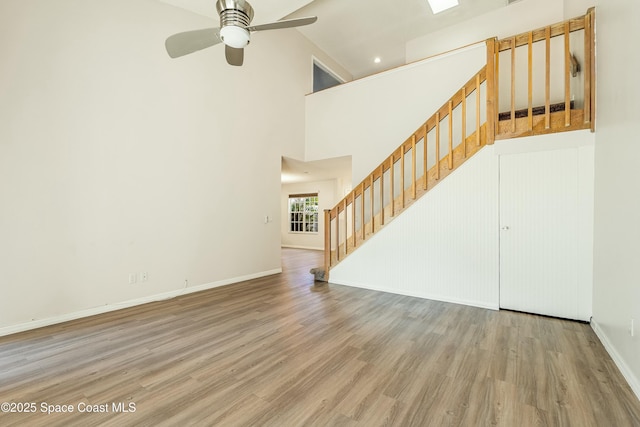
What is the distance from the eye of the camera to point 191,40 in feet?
7.52

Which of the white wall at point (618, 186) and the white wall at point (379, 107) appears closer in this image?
the white wall at point (618, 186)

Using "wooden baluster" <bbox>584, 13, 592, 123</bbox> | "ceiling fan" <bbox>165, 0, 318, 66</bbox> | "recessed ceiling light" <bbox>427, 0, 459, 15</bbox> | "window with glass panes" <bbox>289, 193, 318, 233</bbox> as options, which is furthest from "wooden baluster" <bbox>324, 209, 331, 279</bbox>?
"window with glass panes" <bbox>289, 193, 318, 233</bbox>

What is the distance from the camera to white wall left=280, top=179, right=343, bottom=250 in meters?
8.64

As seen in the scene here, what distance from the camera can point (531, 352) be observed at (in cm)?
218

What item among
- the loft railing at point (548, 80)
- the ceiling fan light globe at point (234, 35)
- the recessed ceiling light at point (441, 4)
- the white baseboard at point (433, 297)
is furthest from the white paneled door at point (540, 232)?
the recessed ceiling light at point (441, 4)

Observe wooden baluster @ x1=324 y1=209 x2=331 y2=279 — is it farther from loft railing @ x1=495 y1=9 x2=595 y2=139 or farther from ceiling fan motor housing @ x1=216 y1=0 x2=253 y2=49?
ceiling fan motor housing @ x1=216 y1=0 x2=253 y2=49

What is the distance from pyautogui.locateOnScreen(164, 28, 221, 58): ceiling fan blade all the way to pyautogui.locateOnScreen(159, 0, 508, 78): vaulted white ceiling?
2.03m

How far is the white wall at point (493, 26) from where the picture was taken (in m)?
4.54

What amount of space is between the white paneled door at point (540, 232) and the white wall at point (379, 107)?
5.90 feet

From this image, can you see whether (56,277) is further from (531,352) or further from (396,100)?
(396,100)

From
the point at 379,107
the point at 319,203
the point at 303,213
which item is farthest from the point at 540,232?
the point at 303,213

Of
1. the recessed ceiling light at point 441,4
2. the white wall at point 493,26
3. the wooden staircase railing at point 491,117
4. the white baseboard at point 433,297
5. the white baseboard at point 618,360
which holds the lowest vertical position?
the white baseboard at point 433,297

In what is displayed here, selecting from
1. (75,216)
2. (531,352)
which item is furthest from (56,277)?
(531,352)

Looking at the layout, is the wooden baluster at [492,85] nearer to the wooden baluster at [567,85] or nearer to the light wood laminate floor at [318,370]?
the wooden baluster at [567,85]
